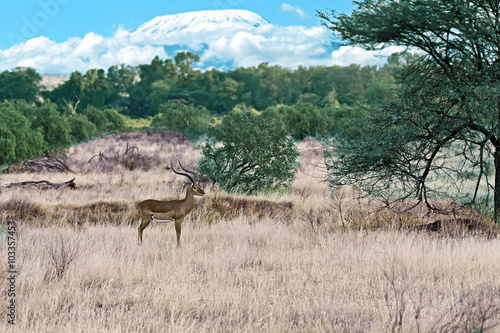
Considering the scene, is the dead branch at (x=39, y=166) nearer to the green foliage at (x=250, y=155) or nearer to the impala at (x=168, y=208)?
the green foliage at (x=250, y=155)

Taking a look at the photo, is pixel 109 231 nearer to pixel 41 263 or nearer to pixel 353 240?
pixel 41 263

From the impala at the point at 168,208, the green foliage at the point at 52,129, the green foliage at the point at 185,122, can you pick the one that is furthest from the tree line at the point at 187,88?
the impala at the point at 168,208

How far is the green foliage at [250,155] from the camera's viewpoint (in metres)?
14.1

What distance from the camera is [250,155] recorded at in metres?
14.3

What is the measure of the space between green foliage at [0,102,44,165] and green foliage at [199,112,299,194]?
9.74 metres

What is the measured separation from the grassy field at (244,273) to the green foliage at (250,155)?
149 inches

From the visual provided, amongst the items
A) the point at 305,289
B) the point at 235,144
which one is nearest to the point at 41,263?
the point at 305,289

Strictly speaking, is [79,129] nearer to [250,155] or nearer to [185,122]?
[185,122]

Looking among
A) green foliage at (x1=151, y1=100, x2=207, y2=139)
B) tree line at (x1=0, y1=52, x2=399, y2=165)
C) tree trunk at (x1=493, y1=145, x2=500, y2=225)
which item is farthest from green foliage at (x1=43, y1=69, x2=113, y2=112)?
tree trunk at (x1=493, y1=145, x2=500, y2=225)

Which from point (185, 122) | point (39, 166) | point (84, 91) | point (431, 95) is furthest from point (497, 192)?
point (84, 91)

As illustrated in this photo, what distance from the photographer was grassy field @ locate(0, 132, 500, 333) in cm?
438

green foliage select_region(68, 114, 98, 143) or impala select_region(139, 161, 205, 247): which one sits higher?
green foliage select_region(68, 114, 98, 143)

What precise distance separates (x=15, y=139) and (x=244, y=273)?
1738cm

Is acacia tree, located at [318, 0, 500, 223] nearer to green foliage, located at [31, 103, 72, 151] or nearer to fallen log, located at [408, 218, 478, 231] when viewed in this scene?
fallen log, located at [408, 218, 478, 231]
